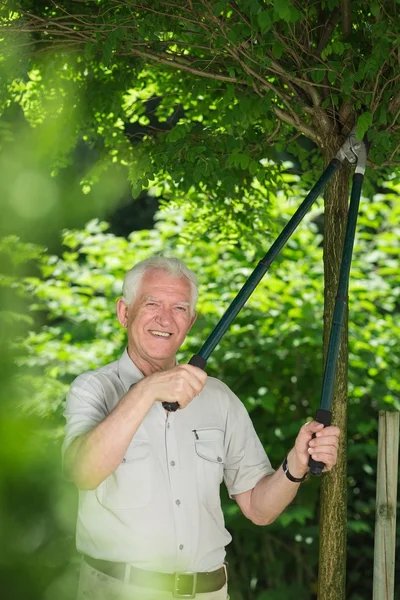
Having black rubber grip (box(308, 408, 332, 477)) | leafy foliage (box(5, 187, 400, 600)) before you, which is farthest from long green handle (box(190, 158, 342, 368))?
leafy foliage (box(5, 187, 400, 600))

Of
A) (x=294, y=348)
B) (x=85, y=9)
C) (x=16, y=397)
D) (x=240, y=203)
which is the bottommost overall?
(x=16, y=397)

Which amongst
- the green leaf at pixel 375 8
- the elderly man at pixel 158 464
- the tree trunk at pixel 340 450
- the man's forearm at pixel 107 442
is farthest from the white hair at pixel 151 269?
the green leaf at pixel 375 8

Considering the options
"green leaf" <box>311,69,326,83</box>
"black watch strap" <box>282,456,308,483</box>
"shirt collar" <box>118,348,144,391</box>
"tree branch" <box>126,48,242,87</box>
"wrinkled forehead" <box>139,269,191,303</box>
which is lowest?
"black watch strap" <box>282,456,308,483</box>

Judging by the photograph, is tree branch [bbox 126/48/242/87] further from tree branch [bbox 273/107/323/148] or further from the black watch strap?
the black watch strap

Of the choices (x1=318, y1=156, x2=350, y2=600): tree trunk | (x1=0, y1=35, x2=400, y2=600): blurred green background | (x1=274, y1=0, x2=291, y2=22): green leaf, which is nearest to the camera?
(x1=274, y1=0, x2=291, y2=22): green leaf

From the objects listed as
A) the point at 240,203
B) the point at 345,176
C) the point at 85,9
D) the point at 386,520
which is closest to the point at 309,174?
the point at 240,203

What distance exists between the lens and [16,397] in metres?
1.34

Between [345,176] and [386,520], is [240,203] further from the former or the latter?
[386,520]

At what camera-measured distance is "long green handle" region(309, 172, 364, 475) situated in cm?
208

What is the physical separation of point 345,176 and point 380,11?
0.51 meters

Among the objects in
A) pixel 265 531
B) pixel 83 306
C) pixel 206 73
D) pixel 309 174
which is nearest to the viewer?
pixel 206 73

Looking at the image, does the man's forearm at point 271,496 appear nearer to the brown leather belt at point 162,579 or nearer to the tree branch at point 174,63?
the brown leather belt at point 162,579

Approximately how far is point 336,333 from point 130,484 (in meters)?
0.65

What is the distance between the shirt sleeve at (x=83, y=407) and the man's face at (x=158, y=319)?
0.17 metres
